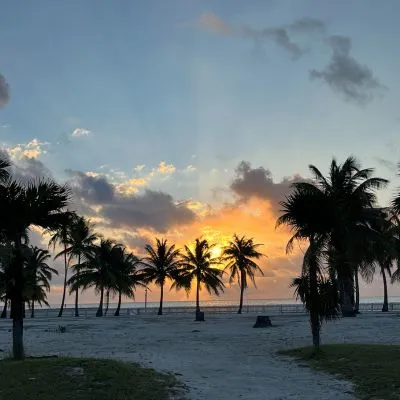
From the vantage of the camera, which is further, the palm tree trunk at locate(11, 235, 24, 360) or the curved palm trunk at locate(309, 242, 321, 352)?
the curved palm trunk at locate(309, 242, 321, 352)

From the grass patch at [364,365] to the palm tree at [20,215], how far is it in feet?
29.9

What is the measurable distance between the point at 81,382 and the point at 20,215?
22.2 feet

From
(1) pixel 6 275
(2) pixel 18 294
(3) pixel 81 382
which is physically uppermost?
(1) pixel 6 275

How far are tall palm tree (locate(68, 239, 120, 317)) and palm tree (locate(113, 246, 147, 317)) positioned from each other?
0.99 meters

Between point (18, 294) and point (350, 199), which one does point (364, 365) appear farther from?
point (350, 199)

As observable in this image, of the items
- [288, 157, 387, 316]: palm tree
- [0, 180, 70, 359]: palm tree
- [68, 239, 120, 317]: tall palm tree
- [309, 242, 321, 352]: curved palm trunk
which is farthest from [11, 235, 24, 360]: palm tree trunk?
[68, 239, 120, 317]: tall palm tree

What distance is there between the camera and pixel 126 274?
67.2m

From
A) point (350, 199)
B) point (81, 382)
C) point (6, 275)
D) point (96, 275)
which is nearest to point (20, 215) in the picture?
point (6, 275)

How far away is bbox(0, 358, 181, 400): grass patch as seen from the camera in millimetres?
10867

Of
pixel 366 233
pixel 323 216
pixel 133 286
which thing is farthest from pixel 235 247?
pixel 323 216

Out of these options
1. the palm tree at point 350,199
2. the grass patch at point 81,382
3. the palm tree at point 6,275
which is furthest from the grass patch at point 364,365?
the palm tree at point 350,199

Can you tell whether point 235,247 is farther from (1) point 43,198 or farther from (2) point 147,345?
(1) point 43,198

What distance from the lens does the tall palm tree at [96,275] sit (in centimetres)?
6325

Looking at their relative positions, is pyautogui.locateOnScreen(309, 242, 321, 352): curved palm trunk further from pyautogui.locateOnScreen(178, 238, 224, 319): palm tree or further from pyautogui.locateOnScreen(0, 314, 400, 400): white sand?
pyautogui.locateOnScreen(178, 238, 224, 319): palm tree
